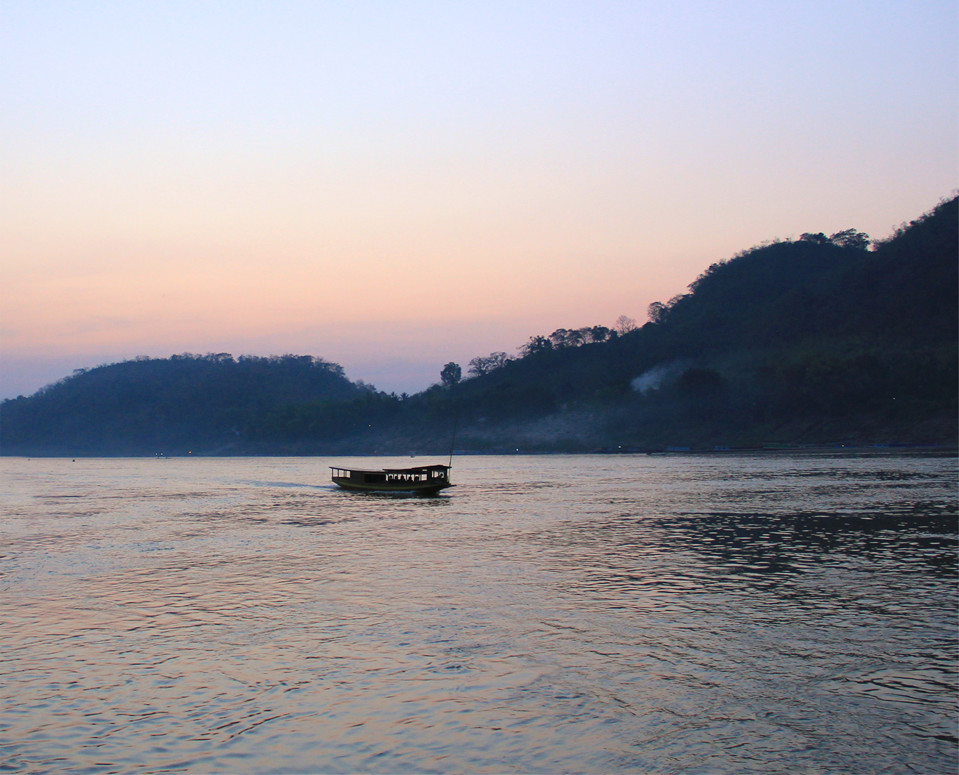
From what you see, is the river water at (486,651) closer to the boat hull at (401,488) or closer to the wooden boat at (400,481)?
the wooden boat at (400,481)

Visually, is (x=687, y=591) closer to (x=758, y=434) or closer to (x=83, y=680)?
(x=83, y=680)

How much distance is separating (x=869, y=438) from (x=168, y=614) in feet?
558

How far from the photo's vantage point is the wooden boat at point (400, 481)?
7531 cm

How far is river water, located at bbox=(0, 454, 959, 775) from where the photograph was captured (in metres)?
14.9

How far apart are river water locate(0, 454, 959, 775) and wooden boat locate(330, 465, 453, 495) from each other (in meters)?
27.6

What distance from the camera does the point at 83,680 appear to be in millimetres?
18734

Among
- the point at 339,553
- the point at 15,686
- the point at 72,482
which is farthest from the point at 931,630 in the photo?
the point at 72,482

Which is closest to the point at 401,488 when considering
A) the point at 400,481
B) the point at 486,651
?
the point at 400,481

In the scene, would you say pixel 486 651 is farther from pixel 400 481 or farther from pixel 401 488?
pixel 400 481

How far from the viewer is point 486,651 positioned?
68.6ft

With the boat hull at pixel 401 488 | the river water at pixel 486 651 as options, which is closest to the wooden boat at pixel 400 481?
the boat hull at pixel 401 488

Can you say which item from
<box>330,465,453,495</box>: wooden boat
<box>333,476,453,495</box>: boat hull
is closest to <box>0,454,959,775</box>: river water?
<box>330,465,453,495</box>: wooden boat

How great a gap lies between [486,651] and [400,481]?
57.4 meters

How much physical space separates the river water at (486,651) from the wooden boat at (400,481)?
90.6 ft
